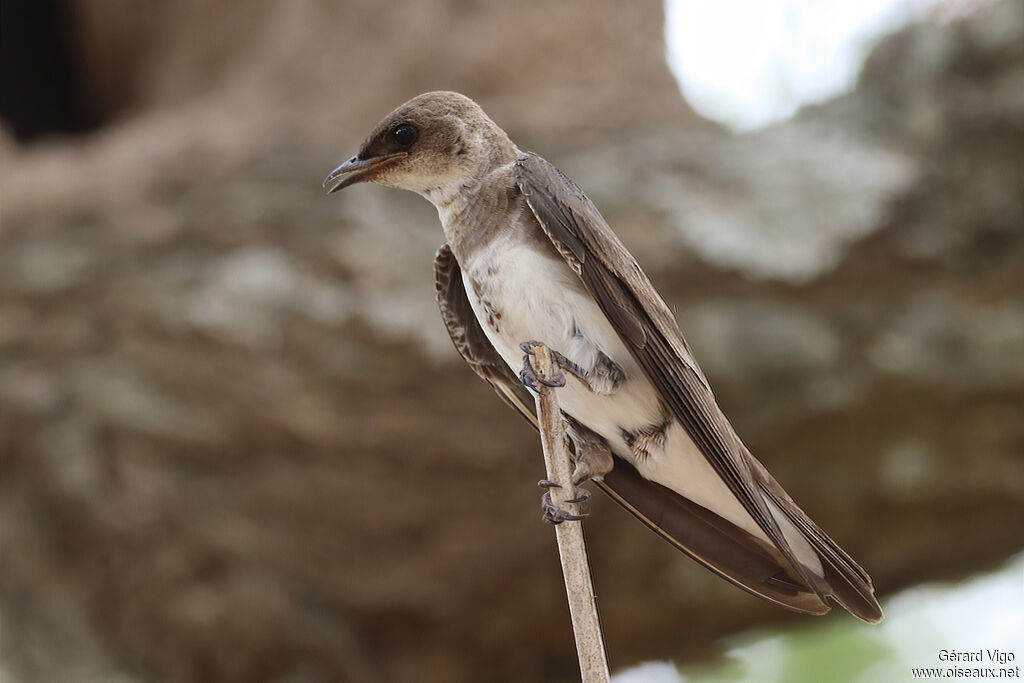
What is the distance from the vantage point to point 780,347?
386 cm

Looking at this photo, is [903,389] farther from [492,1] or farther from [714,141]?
[492,1]

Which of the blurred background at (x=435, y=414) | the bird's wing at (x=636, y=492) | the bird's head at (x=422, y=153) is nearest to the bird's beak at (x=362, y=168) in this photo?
the bird's head at (x=422, y=153)

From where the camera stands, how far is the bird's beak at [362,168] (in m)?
1.88

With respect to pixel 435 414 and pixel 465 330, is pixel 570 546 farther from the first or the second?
pixel 435 414

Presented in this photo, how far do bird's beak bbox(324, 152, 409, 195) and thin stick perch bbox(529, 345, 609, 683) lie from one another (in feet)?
1.67

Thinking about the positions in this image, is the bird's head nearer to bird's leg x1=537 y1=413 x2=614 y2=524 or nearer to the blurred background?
bird's leg x1=537 y1=413 x2=614 y2=524

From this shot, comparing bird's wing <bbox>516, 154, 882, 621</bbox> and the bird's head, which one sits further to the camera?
the bird's head

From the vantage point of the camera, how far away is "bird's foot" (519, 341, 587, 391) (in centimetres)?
164

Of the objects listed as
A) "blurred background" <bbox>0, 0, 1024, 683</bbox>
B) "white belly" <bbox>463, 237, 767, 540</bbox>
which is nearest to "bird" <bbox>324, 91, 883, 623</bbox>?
"white belly" <bbox>463, 237, 767, 540</bbox>

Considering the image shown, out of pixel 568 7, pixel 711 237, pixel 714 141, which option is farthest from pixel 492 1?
pixel 711 237

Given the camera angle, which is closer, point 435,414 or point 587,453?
point 587,453

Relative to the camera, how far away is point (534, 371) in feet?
5.37

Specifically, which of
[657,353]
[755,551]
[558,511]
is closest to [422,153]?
[657,353]

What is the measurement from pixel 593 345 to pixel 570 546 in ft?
1.42
